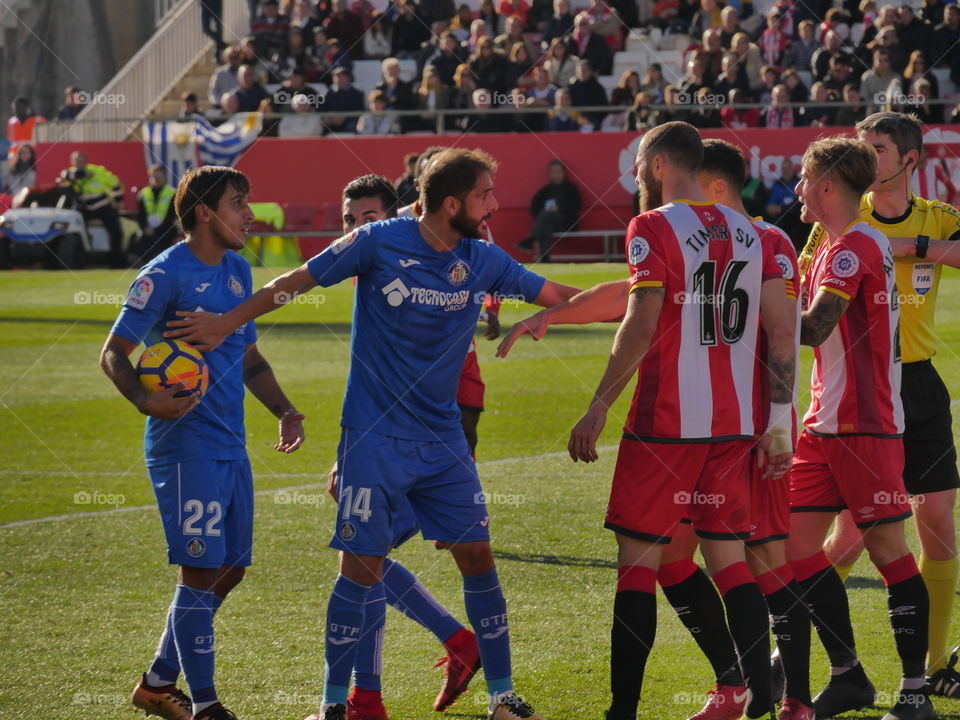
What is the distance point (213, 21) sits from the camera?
92.4ft

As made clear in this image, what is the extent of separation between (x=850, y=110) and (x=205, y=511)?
17059 millimetres

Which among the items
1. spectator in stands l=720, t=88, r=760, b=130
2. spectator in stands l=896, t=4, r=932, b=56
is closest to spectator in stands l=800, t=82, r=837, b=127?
spectator in stands l=720, t=88, r=760, b=130

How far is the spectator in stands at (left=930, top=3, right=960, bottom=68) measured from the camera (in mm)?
20516

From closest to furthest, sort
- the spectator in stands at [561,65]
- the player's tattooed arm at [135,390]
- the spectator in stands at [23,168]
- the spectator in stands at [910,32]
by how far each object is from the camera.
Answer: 1. the player's tattooed arm at [135,390]
2. the spectator in stands at [910,32]
3. the spectator in stands at [561,65]
4. the spectator in stands at [23,168]

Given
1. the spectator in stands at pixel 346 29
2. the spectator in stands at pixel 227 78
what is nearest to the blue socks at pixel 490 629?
the spectator in stands at pixel 227 78

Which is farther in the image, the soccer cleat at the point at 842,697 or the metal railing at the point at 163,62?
the metal railing at the point at 163,62

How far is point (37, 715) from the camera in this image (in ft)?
16.1

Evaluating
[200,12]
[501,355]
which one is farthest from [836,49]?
[501,355]

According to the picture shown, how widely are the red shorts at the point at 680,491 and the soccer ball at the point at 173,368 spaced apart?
1565 mm

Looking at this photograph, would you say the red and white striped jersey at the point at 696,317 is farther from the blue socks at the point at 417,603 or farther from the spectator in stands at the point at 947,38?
the spectator in stands at the point at 947,38

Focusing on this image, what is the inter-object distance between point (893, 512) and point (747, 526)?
2.23ft

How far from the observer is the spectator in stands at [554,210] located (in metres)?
20.5

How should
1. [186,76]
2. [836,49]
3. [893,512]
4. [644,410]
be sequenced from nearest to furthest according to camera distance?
[644,410] → [893,512] → [836,49] → [186,76]

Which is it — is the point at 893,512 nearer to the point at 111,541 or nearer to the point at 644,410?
the point at 644,410
